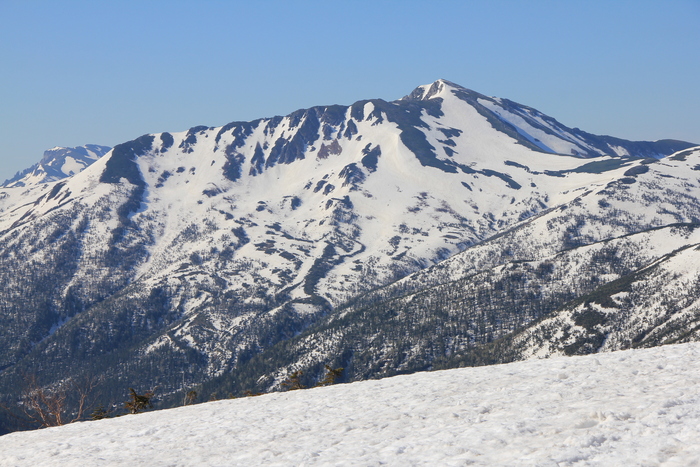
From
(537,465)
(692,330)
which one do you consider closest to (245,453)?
(537,465)

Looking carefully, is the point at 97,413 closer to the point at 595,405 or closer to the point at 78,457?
the point at 78,457

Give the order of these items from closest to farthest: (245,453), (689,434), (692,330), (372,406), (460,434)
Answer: (689,434) → (460,434) → (245,453) → (372,406) → (692,330)

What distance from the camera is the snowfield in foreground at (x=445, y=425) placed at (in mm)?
19531

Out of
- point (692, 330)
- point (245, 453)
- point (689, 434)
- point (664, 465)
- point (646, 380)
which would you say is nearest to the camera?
point (664, 465)

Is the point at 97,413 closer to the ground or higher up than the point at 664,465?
closer to the ground

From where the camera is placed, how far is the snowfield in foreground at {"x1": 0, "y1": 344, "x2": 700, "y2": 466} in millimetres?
19531

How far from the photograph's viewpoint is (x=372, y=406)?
29234 millimetres

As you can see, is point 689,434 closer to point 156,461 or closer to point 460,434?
point 460,434

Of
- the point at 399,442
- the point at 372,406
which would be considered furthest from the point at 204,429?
the point at 399,442

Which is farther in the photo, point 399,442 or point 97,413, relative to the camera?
point 97,413

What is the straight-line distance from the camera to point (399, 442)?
22.5m

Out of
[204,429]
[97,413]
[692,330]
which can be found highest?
[204,429]

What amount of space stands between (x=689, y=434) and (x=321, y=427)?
15115 millimetres

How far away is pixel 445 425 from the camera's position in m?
23.8
